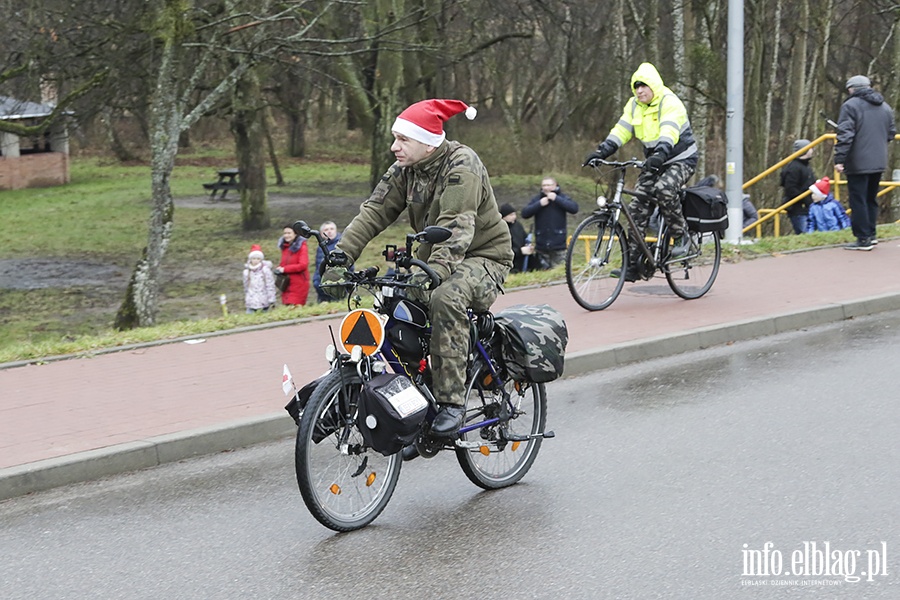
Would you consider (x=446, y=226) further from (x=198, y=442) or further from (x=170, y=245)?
(x=170, y=245)

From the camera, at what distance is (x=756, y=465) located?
6.32 meters

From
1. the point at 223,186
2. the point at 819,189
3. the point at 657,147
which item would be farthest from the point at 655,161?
the point at 223,186

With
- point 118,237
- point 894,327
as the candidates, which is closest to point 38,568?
point 894,327

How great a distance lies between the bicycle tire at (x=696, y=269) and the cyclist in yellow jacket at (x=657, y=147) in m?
0.12

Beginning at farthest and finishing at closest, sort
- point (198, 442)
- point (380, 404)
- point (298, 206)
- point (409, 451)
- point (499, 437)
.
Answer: point (298, 206) < point (198, 442) < point (499, 437) < point (409, 451) < point (380, 404)

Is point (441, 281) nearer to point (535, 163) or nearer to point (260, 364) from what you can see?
point (260, 364)

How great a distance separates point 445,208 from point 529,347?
2.81 ft

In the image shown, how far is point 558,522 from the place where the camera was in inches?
220

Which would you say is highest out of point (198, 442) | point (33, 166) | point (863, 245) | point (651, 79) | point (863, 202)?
point (33, 166)

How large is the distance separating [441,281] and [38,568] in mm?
2132

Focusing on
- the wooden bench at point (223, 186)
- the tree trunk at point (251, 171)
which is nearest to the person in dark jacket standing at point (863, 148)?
the tree trunk at point (251, 171)

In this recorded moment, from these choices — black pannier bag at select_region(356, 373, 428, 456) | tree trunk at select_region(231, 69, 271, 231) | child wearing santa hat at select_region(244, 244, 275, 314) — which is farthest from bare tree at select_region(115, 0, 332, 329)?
tree trunk at select_region(231, 69, 271, 231)

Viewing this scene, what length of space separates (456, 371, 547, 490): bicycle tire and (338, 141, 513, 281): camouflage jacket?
0.67 metres

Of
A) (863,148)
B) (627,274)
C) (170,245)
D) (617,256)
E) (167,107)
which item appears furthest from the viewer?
(170,245)
